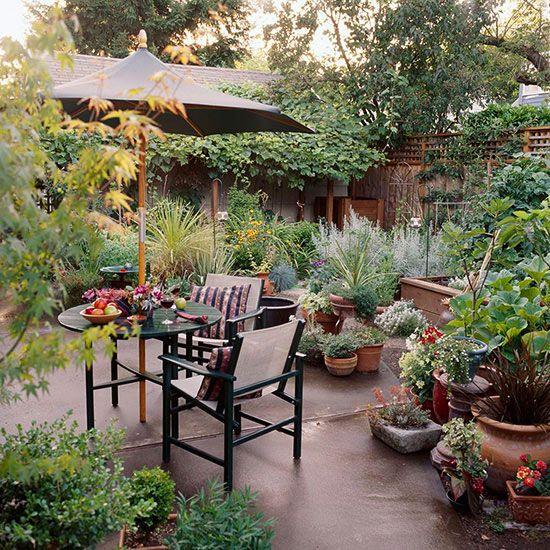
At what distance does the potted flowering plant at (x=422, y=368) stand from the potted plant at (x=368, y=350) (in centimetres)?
105

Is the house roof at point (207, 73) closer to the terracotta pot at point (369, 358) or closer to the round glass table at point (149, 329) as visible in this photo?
the terracotta pot at point (369, 358)

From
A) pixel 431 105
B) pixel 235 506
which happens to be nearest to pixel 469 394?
pixel 235 506

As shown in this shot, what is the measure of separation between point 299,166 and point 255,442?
25.1 feet

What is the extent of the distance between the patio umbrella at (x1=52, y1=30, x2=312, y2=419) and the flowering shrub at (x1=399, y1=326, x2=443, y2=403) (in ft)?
5.70

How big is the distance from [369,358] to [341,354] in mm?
322

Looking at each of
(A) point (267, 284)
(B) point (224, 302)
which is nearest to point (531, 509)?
(B) point (224, 302)

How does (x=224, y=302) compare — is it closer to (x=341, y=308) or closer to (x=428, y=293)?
(x=341, y=308)

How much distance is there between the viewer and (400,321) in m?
6.62

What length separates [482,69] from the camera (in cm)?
1236

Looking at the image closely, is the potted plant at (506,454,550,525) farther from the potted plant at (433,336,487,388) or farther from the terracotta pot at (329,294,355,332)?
the terracotta pot at (329,294,355,332)

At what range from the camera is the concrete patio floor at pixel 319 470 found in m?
3.04

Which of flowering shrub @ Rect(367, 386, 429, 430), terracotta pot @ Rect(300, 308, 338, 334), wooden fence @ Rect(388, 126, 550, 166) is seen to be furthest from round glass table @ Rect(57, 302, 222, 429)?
wooden fence @ Rect(388, 126, 550, 166)

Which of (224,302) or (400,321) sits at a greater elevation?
(224,302)

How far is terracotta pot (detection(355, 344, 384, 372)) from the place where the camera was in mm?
5539
